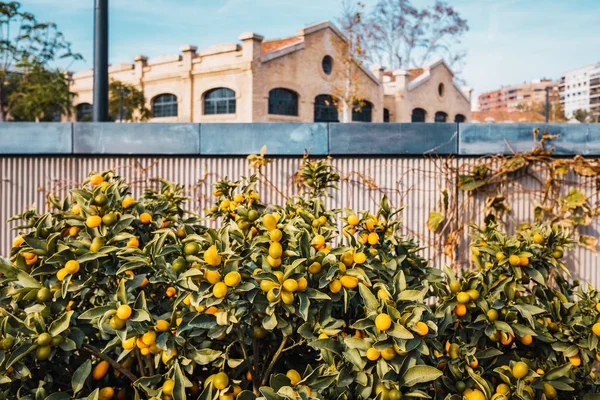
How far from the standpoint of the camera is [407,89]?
39.2m

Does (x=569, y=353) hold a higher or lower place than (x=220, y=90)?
lower

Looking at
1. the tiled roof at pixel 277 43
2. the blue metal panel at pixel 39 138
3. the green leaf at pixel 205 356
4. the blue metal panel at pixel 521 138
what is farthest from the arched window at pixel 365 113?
the green leaf at pixel 205 356

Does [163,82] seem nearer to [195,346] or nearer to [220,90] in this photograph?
[220,90]

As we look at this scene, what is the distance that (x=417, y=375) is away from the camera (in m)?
1.64

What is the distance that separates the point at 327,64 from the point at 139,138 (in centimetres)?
3066

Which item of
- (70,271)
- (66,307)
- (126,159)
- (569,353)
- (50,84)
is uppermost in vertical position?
(50,84)

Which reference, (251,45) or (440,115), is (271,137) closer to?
(251,45)

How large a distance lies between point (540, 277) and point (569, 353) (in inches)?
11.6

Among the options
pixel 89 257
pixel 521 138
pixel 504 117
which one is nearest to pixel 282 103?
pixel 521 138

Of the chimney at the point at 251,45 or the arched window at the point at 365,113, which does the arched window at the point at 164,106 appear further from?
the arched window at the point at 365,113

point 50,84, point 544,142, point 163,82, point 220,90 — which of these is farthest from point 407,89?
point 544,142

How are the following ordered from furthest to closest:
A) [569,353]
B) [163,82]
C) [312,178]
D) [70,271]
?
[163,82]
[312,178]
[569,353]
[70,271]

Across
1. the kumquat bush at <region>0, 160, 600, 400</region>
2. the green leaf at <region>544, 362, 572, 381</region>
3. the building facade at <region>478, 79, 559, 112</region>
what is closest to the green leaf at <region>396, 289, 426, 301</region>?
the kumquat bush at <region>0, 160, 600, 400</region>

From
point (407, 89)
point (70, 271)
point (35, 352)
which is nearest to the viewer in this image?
point (35, 352)
